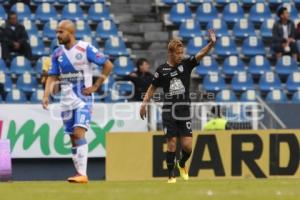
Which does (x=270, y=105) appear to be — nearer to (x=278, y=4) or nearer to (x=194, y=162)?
(x=194, y=162)

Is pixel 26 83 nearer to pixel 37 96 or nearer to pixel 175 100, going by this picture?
pixel 37 96

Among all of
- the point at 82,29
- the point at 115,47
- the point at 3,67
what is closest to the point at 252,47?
the point at 115,47

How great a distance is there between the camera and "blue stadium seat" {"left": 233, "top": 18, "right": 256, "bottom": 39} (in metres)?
21.6

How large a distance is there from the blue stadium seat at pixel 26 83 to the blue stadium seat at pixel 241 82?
4.41 m

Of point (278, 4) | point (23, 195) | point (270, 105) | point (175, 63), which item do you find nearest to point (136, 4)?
point (278, 4)

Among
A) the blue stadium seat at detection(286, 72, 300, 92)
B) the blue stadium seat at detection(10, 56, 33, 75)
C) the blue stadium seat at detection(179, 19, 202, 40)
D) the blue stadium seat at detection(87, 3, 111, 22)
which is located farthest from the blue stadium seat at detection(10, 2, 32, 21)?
the blue stadium seat at detection(286, 72, 300, 92)

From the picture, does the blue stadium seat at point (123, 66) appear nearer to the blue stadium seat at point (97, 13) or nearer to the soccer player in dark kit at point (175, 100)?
the blue stadium seat at point (97, 13)

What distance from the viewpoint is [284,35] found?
68.2ft

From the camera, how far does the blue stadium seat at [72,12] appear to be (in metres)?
20.8

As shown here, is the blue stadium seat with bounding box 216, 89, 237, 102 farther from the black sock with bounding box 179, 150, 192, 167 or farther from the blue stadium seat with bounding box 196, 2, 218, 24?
the black sock with bounding box 179, 150, 192, 167

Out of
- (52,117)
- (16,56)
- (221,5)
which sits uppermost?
(221,5)

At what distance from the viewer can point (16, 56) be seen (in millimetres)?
19234

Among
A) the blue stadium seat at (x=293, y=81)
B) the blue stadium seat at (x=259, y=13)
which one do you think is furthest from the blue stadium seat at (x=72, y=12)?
the blue stadium seat at (x=293, y=81)

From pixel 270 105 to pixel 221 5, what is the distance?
5088 millimetres
